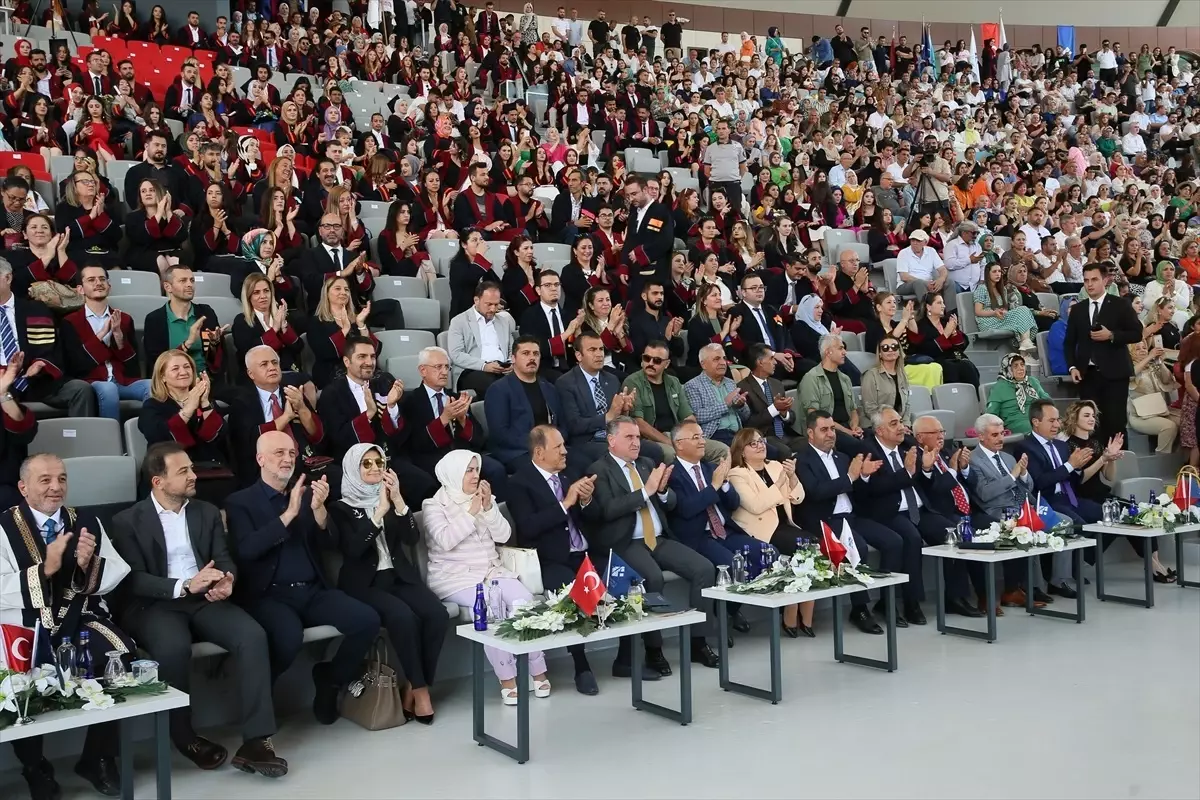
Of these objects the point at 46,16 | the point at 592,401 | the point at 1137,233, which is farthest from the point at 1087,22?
the point at 592,401

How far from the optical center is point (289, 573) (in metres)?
4.63

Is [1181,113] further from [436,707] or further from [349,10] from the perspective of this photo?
[436,707]

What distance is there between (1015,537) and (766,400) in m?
1.74

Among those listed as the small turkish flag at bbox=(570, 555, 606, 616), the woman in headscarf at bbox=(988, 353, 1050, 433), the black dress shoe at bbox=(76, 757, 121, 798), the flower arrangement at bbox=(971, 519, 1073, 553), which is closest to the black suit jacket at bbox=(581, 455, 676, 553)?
the small turkish flag at bbox=(570, 555, 606, 616)

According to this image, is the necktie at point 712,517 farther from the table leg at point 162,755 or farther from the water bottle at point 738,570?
the table leg at point 162,755

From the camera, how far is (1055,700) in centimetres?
487

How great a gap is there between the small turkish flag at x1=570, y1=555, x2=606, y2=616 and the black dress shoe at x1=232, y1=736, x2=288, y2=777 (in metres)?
1.17

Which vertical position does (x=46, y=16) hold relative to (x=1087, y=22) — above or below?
below

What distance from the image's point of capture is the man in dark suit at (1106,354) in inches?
339

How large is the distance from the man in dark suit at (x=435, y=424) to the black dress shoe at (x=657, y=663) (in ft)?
3.44

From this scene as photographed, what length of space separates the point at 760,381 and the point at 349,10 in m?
9.28

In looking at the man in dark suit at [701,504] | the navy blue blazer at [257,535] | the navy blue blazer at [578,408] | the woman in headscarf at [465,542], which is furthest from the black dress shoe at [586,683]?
the navy blue blazer at [578,408]

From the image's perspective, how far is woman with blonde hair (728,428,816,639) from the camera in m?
6.16

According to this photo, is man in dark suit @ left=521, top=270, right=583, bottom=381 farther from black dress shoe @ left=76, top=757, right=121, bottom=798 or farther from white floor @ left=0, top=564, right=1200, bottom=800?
black dress shoe @ left=76, top=757, right=121, bottom=798
